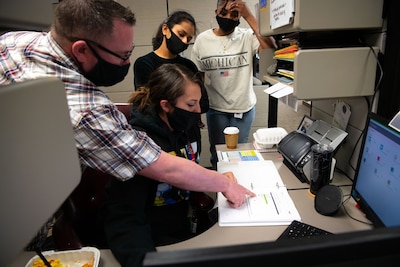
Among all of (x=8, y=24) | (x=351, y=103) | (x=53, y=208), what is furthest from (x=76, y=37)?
(x=351, y=103)

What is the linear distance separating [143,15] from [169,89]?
191 centimetres

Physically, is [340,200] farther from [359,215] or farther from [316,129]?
[316,129]

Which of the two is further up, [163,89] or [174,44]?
[174,44]

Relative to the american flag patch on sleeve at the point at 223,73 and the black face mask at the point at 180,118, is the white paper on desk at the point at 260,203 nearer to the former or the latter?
the black face mask at the point at 180,118

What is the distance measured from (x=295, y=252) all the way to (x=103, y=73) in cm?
85

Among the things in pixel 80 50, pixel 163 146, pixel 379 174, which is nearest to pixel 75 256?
pixel 163 146

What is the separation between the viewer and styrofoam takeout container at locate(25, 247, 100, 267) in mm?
842

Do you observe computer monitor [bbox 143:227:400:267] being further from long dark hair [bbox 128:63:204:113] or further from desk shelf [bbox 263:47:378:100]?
long dark hair [bbox 128:63:204:113]

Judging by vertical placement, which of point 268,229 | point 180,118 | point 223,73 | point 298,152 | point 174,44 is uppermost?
point 174,44

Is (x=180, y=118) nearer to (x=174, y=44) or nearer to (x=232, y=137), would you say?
(x=232, y=137)

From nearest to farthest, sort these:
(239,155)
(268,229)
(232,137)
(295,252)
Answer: (295,252), (268,229), (239,155), (232,137)

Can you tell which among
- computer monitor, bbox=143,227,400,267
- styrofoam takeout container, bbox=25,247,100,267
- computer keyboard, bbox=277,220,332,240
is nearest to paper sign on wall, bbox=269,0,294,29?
computer keyboard, bbox=277,220,332,240

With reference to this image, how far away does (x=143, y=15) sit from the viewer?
2.79 m

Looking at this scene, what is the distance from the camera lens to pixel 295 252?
285mm
